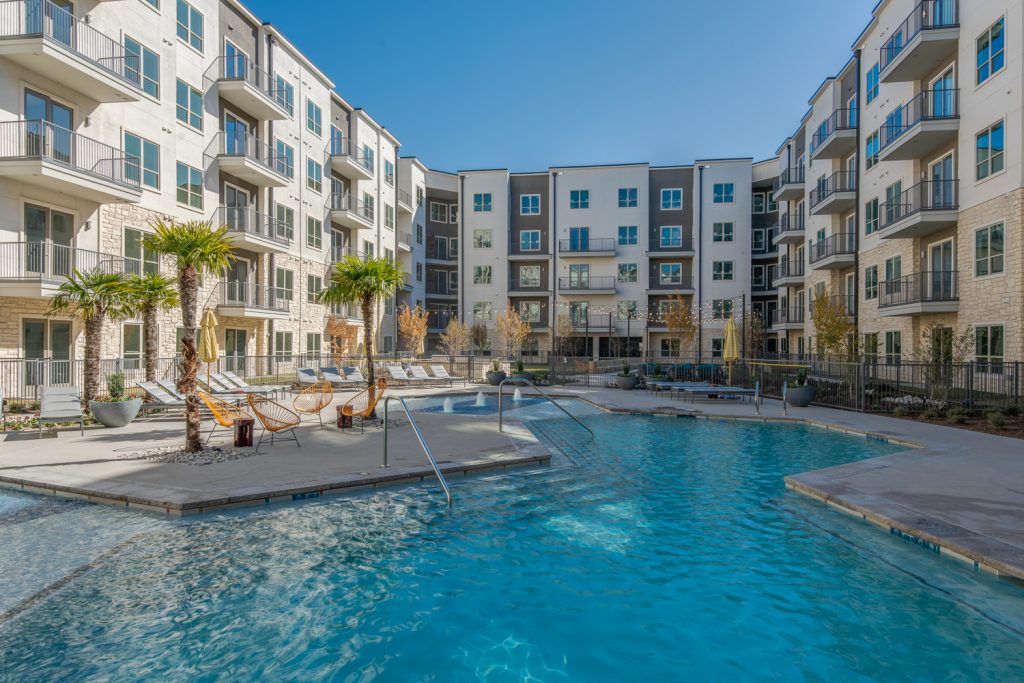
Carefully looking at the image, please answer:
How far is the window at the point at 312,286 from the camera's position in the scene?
1312 inches

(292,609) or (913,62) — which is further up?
(913,62)

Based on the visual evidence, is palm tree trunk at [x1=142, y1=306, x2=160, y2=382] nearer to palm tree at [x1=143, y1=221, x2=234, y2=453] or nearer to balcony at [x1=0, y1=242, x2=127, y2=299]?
balcony at [x1=0, y1=242, x2=127, y2=299]

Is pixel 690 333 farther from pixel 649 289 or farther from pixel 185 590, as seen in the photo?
pixel 185 590

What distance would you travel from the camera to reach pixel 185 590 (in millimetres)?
4930

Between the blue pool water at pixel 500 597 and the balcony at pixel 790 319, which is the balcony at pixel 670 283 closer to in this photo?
the balcony at pixel 790 319

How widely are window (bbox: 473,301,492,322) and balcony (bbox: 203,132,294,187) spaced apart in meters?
20.8

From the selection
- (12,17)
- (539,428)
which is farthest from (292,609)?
(12,17)

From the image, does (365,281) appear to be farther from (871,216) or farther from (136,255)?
(871,216)

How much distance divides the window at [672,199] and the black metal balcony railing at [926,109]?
23142 millimetres

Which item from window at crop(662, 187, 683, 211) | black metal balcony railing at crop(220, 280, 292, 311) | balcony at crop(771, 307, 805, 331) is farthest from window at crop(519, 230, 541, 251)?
black metal balcony railing at crop(220, 280, 292, 311)

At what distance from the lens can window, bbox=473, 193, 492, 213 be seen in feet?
160

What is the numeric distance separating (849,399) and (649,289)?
99.0 ft

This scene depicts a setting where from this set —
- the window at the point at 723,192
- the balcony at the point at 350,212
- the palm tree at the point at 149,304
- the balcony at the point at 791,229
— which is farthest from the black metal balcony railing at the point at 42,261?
the window at the point at 723,192

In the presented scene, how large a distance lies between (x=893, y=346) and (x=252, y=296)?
3005 centimetres
